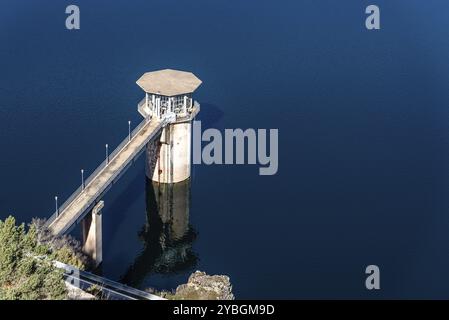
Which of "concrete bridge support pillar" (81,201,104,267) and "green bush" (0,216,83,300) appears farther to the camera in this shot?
"concrete bridge support pillar" (81,201,104,267)

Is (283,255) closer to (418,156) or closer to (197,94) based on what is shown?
(418,156)

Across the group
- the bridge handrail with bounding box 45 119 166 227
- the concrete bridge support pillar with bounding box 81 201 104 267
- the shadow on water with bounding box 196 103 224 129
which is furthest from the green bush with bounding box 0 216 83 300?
the shadow on water with bounding box 196 103 224 129

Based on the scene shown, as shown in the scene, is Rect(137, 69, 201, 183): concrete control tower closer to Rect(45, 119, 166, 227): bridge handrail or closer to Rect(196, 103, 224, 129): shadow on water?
Rect(45, 119, 166, 227): bridge handrail

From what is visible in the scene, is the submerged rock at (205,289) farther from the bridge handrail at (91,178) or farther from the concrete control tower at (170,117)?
the concrete control tower at (170,117)

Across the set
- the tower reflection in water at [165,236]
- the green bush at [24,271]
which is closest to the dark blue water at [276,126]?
the tower reflection in water at [165,236]

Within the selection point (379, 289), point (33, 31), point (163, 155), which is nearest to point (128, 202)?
point (163, 155)

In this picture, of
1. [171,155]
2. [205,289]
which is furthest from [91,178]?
[205,289]
